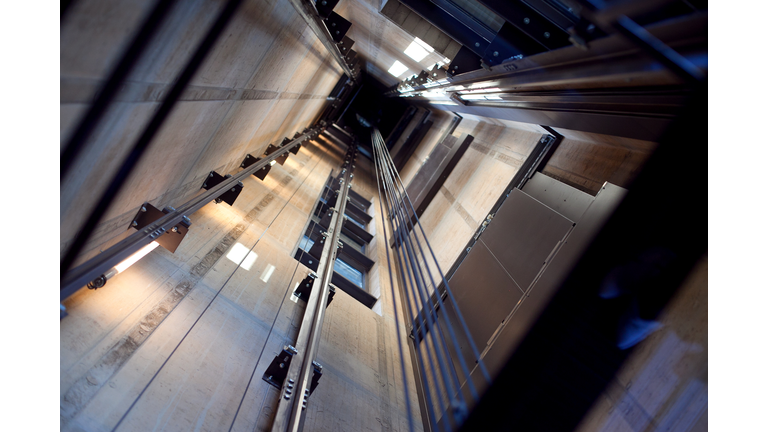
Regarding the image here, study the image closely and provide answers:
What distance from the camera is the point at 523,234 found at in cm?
360

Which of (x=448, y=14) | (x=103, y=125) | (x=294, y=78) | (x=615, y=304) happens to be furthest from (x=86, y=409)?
(x=448, y=14)

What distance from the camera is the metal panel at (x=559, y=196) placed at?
3.05 meters

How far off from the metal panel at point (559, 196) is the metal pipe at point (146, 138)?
2.35m

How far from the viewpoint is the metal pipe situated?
1.99m

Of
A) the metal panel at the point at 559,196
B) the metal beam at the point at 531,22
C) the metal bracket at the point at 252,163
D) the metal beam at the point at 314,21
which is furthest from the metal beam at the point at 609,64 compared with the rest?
the metal bracket at the point at 252,163

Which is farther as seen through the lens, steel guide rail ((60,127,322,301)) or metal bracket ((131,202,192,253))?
metal bracket ((131,202,192,253))

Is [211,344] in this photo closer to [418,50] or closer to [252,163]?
[252,163]

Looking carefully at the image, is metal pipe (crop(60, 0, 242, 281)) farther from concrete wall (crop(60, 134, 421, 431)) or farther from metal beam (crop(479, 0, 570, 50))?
metal beam (crop(479, 0, 570, 50))

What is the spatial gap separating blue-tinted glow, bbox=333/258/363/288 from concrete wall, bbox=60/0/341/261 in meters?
1.54

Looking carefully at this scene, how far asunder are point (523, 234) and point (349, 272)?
7.03ft

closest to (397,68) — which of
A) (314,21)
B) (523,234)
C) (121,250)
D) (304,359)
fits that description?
(314,21)

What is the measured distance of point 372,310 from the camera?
4.09m

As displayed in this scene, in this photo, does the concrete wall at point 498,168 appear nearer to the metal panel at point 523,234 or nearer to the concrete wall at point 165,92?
the metal panel at point 523,234

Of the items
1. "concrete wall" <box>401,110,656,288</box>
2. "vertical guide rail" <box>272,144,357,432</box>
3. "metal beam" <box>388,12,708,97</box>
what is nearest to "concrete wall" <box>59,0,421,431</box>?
"vertical guide rail" <box>272,144,357,432</box>
